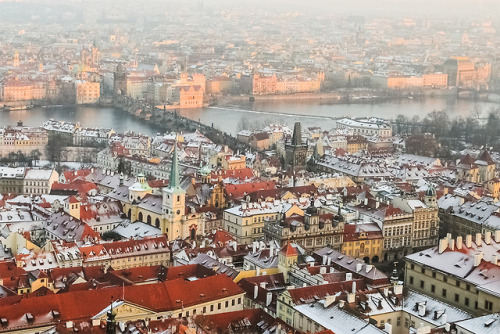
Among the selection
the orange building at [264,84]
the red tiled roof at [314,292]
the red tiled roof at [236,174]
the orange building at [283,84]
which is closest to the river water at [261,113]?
the orange building at [264,84]

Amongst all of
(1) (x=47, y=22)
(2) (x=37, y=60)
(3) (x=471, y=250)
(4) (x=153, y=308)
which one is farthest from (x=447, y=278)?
(1) (x=47, y=22)

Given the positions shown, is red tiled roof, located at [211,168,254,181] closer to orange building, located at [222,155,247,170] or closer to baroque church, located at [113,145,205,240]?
orange building, located at [222,155,247,170]

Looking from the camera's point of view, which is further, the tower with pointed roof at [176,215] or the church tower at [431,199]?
the church tower at [431,199]

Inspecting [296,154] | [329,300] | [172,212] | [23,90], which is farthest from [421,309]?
[23,90]

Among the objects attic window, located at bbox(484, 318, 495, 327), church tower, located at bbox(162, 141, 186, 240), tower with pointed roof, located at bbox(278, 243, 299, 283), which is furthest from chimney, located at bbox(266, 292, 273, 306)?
church tower, located at bbox(162, 141, 186, 240)

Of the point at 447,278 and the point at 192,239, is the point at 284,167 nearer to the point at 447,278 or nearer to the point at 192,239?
the point at 192,239

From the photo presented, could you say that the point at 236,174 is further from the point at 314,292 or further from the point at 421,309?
the point at 421,309

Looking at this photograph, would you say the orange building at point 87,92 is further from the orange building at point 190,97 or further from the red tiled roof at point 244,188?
the red tiled roof at point 244,188
